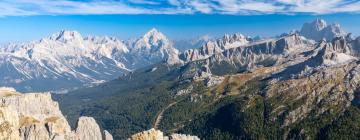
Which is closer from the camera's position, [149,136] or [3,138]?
[149,136]

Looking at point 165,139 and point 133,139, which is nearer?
point 133,139

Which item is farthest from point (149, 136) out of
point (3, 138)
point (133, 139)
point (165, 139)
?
point (3, 138)

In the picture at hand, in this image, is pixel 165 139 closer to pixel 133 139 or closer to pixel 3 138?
pixel 133 139

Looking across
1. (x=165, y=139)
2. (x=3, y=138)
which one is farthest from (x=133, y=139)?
(x=3, y=138)

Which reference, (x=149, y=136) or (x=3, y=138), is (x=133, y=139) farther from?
(x=3, y=138)

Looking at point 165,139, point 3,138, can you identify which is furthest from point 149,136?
point 3,138

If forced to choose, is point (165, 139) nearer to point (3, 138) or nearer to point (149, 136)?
point (149, 136)

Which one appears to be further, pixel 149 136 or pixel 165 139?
pixel 165 139
